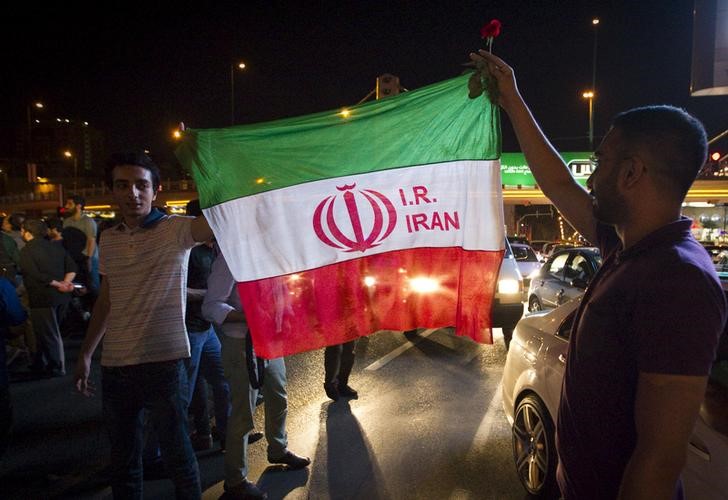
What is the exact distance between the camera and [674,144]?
4.66 ft

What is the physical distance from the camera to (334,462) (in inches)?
164

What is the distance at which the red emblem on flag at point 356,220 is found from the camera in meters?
2.66

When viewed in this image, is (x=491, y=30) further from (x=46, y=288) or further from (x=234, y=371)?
(x=46, y=288)

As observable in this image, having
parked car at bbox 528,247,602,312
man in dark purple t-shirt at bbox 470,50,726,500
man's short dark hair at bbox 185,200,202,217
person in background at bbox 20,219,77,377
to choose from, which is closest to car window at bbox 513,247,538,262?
parked car at bbox 528,247,602,312

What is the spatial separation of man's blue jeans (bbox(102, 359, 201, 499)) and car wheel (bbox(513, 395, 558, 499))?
228 cm

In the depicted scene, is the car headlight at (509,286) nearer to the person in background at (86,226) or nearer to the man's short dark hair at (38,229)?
the person in background at (86,226)

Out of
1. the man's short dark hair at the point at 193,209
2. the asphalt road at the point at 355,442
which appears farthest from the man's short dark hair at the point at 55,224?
the man's short dark hair at the point at 193,209

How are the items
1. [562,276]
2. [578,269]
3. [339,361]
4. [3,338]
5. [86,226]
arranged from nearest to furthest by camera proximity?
[3,338] < [339,361] < [578,269] < [86,226] < [562,276]

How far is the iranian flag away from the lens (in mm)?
2600

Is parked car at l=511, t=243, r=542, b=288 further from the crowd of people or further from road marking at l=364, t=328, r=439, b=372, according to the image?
the crowd of people

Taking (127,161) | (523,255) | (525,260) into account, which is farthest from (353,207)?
(525,260)

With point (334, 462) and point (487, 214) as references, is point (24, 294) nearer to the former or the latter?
point (334, 462)

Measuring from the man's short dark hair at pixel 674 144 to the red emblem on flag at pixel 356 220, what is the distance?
4.58 ft

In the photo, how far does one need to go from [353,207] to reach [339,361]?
3416mm
